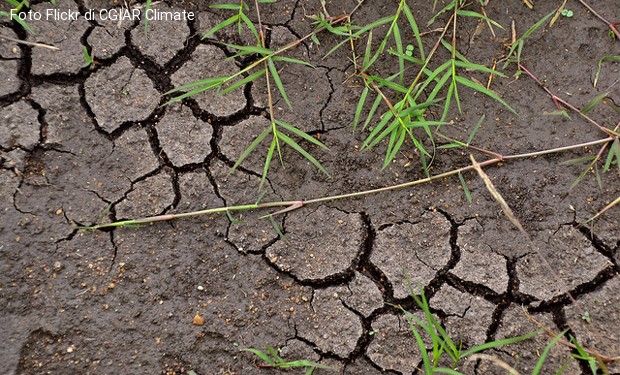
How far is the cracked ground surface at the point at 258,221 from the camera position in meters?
2.49

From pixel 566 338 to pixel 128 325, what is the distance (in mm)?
1770

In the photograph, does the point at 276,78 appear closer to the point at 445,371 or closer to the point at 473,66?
the point at 473,66

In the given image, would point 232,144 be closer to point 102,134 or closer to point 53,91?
point 102,134

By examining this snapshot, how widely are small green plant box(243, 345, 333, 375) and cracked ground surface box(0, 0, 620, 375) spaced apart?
4cm

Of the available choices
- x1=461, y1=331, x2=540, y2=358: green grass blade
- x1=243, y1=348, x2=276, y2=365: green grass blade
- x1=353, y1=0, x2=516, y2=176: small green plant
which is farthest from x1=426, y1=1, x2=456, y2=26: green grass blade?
x1=243, y1=348, x2=276, y2=365: green grass blade

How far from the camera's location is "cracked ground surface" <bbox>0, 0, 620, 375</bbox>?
2486 mm

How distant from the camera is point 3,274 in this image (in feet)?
8.14

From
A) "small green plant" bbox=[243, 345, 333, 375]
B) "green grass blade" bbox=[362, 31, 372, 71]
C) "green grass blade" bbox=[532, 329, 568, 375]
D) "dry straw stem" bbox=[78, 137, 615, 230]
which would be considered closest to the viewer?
"green grass blade" bbox=[532, 329, 568, 375]

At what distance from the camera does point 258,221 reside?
103 inches

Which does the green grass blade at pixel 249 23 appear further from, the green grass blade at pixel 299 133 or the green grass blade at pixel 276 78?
the green grass blade at pixel 299 133

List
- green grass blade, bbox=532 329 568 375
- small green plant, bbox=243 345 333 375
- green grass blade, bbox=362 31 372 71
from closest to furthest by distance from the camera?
1. green grass blade, bbox=532 329 568 375
2. small green plant, bbox=243 345 333 375
3. green grass blade, bbox=362 31 372 71

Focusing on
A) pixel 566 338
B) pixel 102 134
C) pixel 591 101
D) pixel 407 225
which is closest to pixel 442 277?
pixel 407 225

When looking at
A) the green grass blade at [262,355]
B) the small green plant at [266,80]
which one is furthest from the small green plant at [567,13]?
the green grass blade at [262,355]

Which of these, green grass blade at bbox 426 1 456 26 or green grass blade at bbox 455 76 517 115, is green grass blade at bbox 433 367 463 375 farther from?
green grass blade at bbox 426 1 456 26
